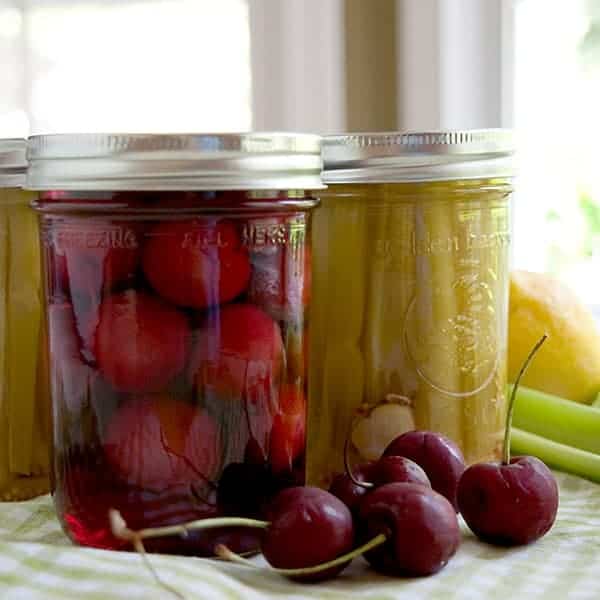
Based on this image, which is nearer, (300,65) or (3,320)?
(3,320)

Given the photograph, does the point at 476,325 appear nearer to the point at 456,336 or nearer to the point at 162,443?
the point at 456,336

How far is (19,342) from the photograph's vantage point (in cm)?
73

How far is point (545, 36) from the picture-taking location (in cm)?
122

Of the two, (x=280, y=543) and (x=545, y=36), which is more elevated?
(x=545, y=36)

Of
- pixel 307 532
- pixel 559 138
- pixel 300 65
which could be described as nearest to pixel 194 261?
pixel 307 532

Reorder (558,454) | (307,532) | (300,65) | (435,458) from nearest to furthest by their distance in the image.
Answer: (307,532)
(435,458)
(558,454)
(300,65)

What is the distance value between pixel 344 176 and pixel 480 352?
0.48ft

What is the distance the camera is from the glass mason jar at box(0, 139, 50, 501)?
723 mm

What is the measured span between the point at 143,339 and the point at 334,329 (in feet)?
0.57

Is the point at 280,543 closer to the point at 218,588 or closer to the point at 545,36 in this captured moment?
the point at 218,588

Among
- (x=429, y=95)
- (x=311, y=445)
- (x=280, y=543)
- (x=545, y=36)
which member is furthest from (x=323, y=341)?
(x=545, y=36)

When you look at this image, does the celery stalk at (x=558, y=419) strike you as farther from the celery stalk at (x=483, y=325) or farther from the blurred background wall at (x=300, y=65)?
→ the blurred background wall at (x=300, y=65)

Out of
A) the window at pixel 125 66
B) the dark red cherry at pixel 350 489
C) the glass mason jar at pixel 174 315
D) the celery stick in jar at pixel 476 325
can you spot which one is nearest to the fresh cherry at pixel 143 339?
the glass mason jar at pixel 174 315

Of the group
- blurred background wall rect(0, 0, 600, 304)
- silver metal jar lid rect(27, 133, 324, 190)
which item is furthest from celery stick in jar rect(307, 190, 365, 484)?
blurred background wall rect(0, 0, 600, 304)
